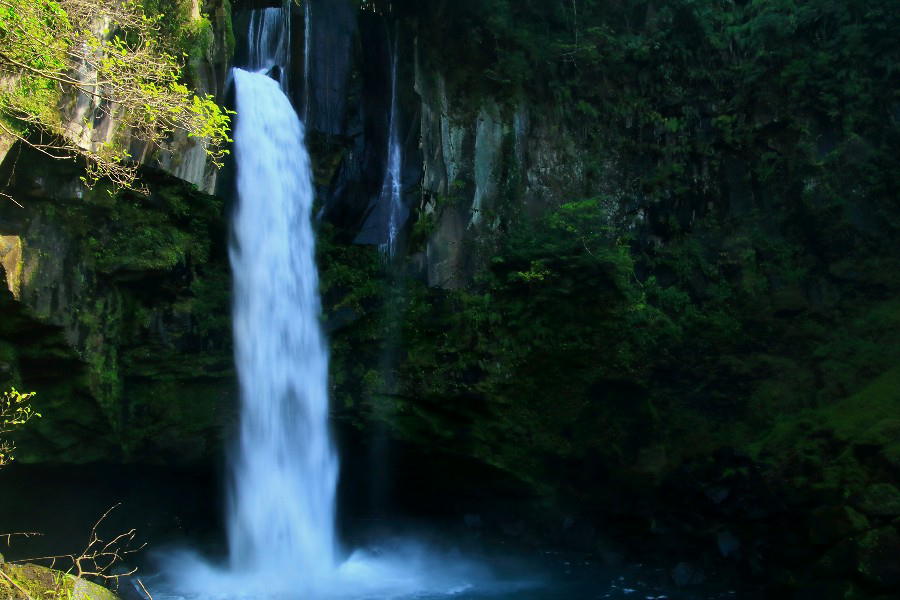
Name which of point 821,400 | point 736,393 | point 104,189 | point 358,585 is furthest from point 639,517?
point 104,189

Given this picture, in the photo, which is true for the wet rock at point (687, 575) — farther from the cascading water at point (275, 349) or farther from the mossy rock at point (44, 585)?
the mossy rock at point (44, 585)

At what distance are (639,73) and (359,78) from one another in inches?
215

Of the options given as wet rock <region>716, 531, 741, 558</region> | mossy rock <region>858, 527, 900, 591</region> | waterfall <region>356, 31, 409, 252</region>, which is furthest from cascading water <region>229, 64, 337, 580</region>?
mossy rock <region>858, 527, 900, 591</region>

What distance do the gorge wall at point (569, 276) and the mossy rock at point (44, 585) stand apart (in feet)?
12.7

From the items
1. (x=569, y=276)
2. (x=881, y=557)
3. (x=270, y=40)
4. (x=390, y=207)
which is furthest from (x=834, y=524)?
(x=270, y=40)

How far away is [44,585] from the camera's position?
21.5 feet

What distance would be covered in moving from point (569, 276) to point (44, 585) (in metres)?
8.53

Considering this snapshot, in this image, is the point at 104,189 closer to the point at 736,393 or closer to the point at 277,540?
the point at 277,540

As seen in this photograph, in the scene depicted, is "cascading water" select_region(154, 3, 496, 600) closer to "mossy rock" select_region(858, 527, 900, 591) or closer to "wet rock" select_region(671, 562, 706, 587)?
"wet rock" select_region(671, 562, 706, 587)

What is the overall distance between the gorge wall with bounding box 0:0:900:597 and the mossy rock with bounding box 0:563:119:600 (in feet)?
12.7

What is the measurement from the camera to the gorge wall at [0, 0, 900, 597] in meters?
10.8

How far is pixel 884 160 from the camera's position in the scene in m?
12.4

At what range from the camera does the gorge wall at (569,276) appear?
10758mm

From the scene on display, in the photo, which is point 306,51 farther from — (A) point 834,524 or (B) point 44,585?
(A) point 834,524
